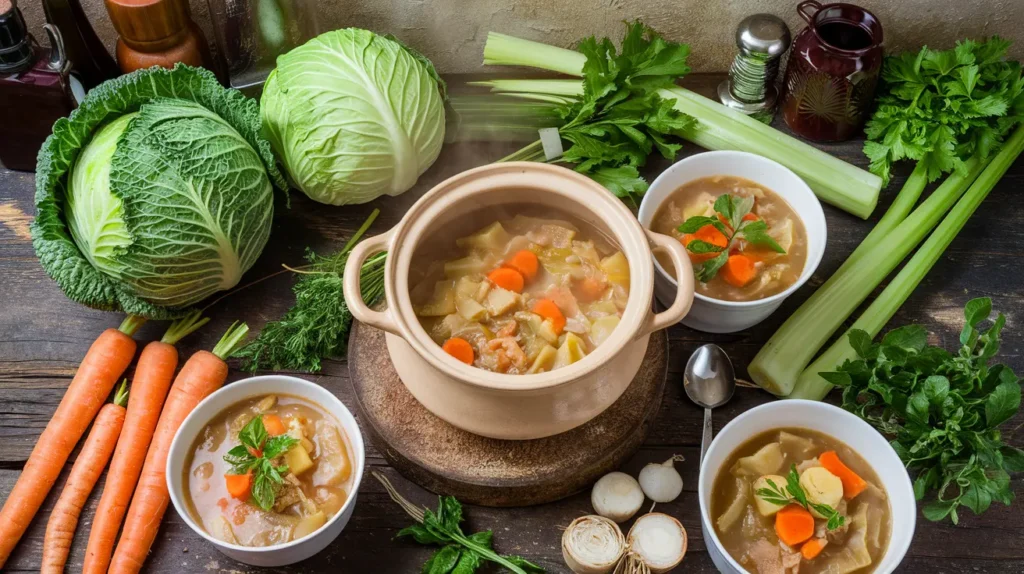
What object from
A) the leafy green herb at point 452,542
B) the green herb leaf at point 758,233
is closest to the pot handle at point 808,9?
the green herb leaf at point 758,233

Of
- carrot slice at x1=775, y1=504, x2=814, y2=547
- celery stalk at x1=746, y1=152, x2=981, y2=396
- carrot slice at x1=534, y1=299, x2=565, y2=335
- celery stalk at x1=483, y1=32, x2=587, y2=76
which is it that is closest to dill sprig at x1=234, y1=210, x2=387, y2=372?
carrot slice at x1=534, y1=299, x2=565, y2=335

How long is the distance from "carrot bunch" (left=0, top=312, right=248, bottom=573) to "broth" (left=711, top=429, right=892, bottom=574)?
1554mm

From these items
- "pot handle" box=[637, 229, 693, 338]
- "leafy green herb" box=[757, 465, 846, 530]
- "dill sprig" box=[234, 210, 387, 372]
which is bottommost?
"leafy green herb" box=[757, 465, 846, 530]

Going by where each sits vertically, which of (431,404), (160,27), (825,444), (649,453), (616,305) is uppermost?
(160,27)

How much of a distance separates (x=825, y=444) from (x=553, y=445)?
75 centimetres

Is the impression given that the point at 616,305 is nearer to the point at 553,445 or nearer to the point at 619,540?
the point at 553,445

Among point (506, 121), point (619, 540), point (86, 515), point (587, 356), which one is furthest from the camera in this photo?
point (506, 121)

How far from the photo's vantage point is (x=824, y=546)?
228 cm

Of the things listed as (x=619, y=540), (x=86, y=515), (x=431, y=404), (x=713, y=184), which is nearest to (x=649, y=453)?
(x=619, y=540)

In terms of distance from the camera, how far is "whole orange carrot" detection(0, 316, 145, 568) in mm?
2535

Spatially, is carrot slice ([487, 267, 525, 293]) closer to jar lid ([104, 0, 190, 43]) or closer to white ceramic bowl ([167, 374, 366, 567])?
white ceramic bowl ([167, 374, 366, 567])

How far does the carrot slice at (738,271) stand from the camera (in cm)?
267

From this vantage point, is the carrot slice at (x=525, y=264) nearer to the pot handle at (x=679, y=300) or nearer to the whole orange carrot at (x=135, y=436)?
the pot handle at (x=679, y=300)

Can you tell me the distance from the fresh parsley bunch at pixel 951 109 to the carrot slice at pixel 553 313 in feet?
4.55
